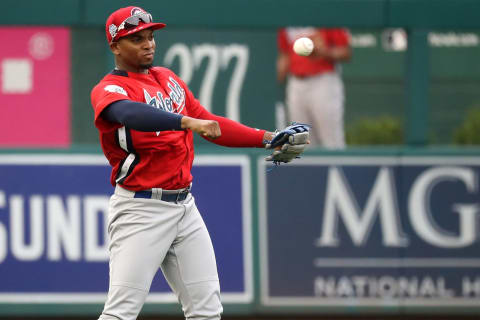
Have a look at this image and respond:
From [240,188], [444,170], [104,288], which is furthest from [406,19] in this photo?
[104,288]

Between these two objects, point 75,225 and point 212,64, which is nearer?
point 75,225

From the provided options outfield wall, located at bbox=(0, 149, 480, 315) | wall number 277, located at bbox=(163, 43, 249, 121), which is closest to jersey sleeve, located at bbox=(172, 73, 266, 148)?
outfield wall, located at bbox=(0, 149, 480, 315)

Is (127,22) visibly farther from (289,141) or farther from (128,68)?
(289,141)

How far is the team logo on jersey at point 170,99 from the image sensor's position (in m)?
4.24

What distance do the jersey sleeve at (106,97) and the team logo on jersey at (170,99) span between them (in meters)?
0.13

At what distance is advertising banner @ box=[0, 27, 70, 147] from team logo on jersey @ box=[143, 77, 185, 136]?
209cm

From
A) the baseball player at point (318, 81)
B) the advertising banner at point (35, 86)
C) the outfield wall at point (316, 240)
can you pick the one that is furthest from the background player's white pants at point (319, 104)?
the advertising banner at point (35, 86)

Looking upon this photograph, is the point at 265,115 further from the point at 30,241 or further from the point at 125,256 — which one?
the point at 125,256

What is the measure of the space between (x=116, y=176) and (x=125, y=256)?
1.28 ft

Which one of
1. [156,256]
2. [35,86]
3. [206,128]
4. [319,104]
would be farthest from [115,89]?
[319,104]

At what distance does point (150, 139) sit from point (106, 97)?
0.31 m

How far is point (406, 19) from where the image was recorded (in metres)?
6.33

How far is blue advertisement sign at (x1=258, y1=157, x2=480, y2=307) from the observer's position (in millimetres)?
6285

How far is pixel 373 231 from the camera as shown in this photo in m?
6.29
